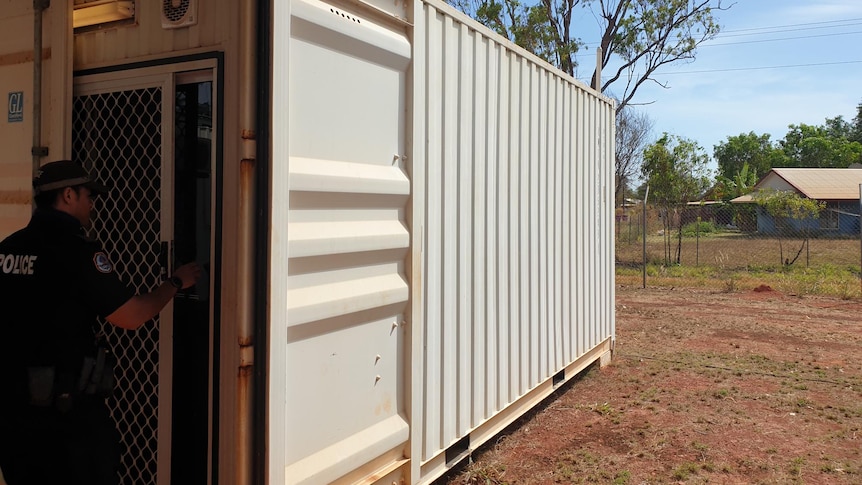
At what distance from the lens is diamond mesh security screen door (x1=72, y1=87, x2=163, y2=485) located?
3205 millimetres

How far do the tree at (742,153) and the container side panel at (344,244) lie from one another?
259 feet

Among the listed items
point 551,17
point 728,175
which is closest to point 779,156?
point 728,175

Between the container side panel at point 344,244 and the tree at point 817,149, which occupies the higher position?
the tree at point 817,149

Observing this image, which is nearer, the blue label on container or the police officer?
the police officer

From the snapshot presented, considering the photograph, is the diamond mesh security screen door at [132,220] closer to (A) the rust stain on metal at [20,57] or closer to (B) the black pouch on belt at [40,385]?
(A) the rust stain on metal at [20,57]

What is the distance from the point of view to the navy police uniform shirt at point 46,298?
8.46 ft

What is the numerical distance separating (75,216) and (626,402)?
205 inches

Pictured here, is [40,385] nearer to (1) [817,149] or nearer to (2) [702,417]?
(2) [702,417]

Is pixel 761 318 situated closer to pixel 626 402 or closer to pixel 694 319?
pixel 694 319

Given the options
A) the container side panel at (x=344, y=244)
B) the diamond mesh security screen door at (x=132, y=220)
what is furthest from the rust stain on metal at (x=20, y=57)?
the container side panel at (x=344, y=244)

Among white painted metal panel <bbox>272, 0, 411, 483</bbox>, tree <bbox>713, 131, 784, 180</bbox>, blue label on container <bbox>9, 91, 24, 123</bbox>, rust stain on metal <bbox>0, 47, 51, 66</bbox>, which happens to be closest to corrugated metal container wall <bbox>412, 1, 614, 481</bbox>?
white painted metal panel <bbox>272, 0, 411, 483</bbox>

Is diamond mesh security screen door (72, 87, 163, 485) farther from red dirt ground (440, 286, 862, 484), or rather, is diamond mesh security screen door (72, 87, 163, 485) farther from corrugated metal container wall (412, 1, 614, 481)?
red dirt ground (440, 286, 862, 484)

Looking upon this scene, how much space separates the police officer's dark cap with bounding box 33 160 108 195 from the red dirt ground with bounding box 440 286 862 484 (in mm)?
2975

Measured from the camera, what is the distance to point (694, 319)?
36.7ft
